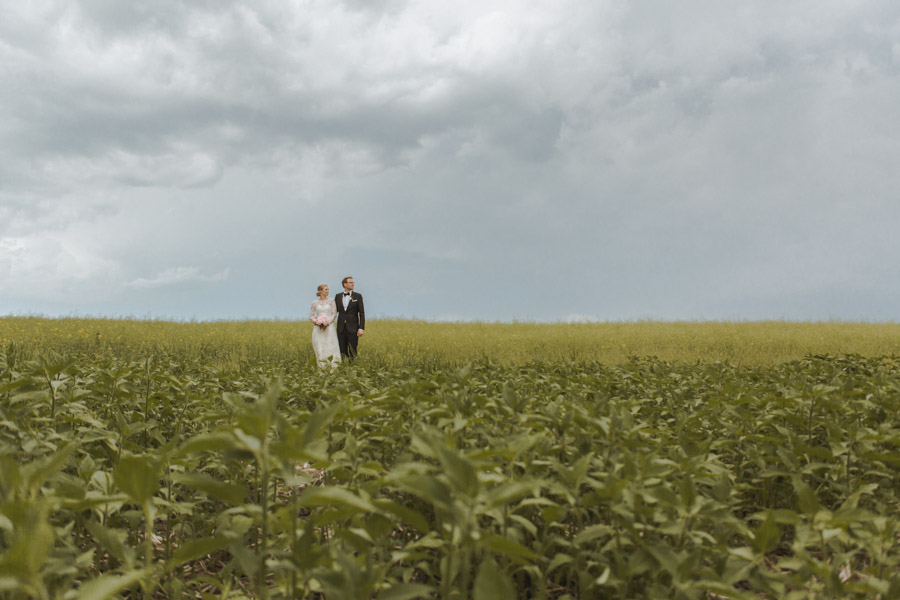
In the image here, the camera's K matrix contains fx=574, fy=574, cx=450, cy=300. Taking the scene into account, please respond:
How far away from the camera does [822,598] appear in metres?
2.02

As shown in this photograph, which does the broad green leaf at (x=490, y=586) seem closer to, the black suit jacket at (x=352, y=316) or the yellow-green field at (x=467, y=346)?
the yellow-green field at (x=467, y=346)

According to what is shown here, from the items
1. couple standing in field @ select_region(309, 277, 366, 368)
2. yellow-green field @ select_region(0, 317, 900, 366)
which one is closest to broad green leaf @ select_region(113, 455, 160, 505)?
couple standing in field @ select_region(309, 277, 366, 368)

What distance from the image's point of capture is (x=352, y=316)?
1545 centimetres

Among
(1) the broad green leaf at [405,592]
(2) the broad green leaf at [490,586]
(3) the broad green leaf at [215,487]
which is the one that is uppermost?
(3) the broad green leaf at [215,487]

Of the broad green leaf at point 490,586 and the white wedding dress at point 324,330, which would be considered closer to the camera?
the broad green leaf at point 490,586

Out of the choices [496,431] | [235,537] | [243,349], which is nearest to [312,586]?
[235,537]

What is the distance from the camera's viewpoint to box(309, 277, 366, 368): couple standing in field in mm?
14062

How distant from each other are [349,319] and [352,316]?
4.5 inches

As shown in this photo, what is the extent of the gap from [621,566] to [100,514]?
2.51 meters

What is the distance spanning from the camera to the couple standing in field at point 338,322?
1406 centimetres

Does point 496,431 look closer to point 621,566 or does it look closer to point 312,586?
point 621,566

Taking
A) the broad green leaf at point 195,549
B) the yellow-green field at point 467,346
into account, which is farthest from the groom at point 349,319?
the broad green leaf at point 195,549

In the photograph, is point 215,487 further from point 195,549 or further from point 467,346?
point 467,346

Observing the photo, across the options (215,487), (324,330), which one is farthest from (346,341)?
(215,487)
